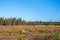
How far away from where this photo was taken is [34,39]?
9.83m

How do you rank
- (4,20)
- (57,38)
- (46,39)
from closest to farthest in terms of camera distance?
(57,38) → (46,39) → (4,20)

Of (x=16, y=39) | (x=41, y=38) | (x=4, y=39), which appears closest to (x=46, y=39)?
(x=41, y=38)

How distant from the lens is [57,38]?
9.00m

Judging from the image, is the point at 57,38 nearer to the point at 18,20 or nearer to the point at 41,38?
the point at 41,38

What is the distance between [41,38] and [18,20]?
56.3m

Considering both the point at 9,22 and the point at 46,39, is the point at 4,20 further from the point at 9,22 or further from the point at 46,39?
the point at 46,39

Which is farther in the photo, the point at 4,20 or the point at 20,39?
the point at 4,20

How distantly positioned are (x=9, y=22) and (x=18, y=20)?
3.73 m

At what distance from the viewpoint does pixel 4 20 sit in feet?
213

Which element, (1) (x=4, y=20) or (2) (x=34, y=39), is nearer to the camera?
(2) (x=34, y=39)

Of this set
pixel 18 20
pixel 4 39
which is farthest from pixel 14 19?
pixel 4 39

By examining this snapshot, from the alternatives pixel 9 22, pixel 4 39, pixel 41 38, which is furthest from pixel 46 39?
pixel 9 22

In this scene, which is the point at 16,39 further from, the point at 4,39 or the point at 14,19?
the point at 14,19

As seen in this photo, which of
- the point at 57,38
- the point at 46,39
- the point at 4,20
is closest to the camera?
the point at 57,38
